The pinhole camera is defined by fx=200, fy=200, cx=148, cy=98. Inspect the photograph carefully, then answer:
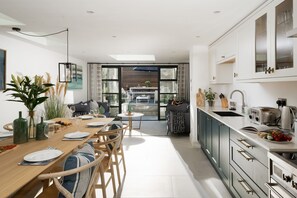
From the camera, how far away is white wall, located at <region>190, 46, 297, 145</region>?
243 cm

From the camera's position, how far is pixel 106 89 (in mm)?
8422

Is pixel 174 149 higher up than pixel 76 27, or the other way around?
pixel 76 27

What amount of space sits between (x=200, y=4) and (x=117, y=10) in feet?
3.37

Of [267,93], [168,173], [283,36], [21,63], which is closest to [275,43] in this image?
[283,36]

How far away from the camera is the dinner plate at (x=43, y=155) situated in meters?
1.46

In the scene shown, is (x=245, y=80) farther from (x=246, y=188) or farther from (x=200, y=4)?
(x=246, y=188)

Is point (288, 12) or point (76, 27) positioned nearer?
point (288, 12)

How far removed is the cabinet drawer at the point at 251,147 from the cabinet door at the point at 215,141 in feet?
2.16

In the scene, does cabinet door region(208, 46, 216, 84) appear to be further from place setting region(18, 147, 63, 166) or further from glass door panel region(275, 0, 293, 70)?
place setting region(18, 147, 63, 166)

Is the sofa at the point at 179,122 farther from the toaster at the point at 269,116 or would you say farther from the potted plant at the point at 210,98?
the toaster at the point at 269,116

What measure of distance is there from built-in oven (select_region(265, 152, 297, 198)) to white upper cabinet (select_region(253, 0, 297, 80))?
789 mm

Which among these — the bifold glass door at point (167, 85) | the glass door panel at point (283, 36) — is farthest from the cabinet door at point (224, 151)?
the bifold glass door at point (167, 85)

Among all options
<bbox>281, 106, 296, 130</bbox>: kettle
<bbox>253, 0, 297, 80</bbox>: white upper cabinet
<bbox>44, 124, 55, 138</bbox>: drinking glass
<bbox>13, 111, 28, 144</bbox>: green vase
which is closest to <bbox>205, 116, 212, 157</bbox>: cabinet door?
<bbox>253, 0, 297, 80</bbox>: white upper cabinet

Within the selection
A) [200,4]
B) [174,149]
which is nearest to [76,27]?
[200,4]
